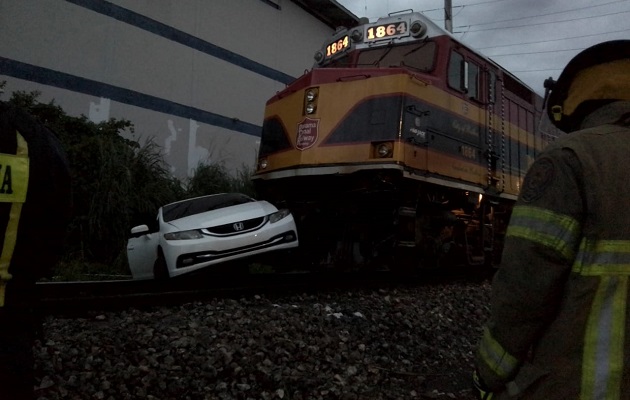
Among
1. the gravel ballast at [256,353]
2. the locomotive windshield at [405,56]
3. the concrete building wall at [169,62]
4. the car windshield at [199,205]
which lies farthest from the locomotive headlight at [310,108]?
the concrete building wall at [169,62]

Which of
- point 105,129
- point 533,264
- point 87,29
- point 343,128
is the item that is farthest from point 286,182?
point 87,29

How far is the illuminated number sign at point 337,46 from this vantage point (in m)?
8.91

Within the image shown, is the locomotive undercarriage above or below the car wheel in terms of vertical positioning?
above

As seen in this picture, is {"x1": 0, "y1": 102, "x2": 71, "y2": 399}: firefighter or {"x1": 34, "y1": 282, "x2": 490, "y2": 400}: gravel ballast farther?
{"x1": 34, "y1": 282, "x2": 490, "y2": 400}: gravel ballast

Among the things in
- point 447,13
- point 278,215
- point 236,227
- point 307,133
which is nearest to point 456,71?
point 307,133

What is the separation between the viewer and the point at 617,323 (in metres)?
1.37

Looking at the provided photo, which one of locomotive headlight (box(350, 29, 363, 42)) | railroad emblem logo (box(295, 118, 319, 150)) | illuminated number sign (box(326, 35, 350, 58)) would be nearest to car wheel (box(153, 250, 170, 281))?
railroad emblem logo (box(295, 118, 319, 150))

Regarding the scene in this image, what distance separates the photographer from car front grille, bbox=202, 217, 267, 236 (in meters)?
7.41

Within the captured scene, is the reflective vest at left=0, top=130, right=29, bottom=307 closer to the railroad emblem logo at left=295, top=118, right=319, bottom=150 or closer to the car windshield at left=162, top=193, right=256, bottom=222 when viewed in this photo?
the railroad emblem logo at left=295, top=118, right=319, bottom=150

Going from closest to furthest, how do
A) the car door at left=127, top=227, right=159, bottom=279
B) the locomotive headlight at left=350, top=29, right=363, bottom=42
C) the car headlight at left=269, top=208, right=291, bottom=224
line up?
the car headlight at left=269, top=208, right=291, bottom=224
the car door at left=127, top=227, right=159, bottom=279
the locomotive headlight at left=350, top=29, right=363, bottom=42

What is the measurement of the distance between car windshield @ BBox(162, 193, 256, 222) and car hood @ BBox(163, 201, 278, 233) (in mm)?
658

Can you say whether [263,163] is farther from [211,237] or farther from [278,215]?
[211,237]

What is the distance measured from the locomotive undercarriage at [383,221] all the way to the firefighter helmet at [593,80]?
5462mm

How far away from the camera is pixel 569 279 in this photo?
1.43 m
